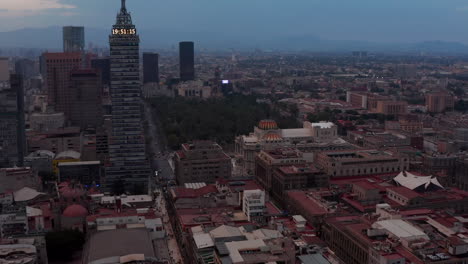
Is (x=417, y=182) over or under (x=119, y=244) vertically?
over

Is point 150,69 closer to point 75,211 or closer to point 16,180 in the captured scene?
point 16,180

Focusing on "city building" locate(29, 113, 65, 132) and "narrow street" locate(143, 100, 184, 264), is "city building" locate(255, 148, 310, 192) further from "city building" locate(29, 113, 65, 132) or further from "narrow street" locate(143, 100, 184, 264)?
"city building" locate(29, 113, 65, 132)

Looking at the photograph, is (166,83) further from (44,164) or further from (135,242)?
(135,242)

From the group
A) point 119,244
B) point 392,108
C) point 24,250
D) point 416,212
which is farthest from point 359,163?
point 392,108

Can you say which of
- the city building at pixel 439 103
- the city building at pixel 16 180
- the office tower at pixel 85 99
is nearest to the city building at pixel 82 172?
the city building at pixel 16 180

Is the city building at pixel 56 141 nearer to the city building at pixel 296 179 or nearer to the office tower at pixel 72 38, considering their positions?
the city building at pixel 296 179

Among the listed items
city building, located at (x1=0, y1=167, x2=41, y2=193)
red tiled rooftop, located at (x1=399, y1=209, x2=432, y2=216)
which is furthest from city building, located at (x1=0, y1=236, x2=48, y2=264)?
red tiled rooftop, located at (x1=399, y1=209, x2=432, y2=216)
